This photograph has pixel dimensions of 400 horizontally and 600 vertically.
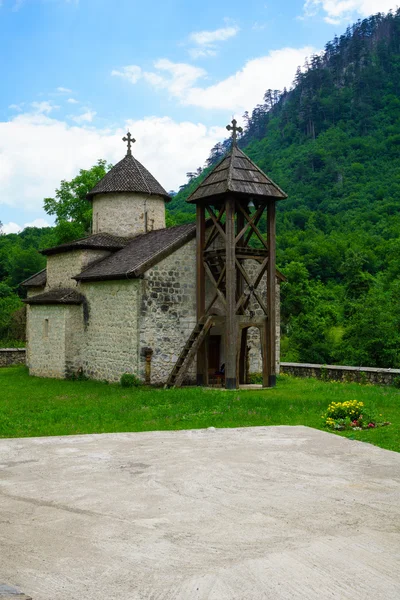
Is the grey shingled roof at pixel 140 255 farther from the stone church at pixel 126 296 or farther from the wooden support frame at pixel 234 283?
the wooden support frame at pixel 234 283

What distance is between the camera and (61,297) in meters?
21.9

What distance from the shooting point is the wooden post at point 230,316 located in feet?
59.9

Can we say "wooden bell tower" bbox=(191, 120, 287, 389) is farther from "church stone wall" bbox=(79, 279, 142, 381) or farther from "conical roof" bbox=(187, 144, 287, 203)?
"church stone wall" bbox=(79, 279, 142, 381)

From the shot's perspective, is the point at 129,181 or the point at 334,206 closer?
the point at 129,181

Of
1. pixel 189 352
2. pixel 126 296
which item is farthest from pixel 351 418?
pixel 126 296

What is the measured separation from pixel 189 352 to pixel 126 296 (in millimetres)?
2602

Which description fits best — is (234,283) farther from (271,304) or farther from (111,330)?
(111,330)

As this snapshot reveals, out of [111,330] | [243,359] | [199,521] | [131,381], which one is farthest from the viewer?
[243,359]

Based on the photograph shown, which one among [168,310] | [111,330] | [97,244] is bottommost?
[111,330]

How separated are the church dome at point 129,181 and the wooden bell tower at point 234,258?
4.88 m

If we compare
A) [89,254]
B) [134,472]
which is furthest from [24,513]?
[89,254]

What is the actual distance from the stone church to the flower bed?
6861mm

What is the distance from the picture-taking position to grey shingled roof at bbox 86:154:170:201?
24.4 m

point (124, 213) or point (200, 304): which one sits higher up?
point (124, 213)
